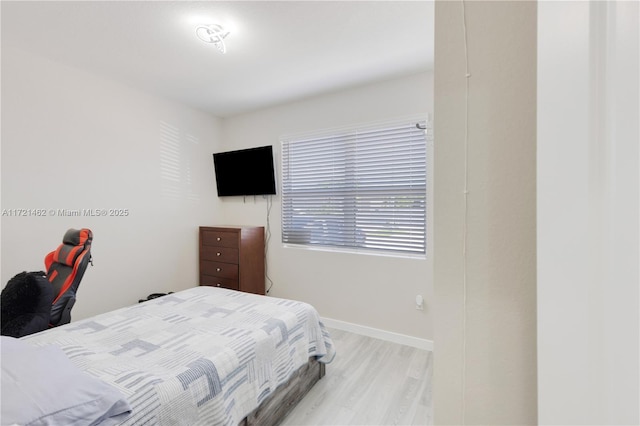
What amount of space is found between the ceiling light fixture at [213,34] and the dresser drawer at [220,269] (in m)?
2.17

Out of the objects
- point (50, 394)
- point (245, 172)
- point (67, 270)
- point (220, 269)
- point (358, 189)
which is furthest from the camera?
point (245, 172)

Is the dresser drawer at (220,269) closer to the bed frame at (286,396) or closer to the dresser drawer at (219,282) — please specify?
the dresser drawer at (219,282)

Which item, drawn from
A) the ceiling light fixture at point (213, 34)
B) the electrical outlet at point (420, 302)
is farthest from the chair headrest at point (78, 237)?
the electrical outlet at point (420, 302)

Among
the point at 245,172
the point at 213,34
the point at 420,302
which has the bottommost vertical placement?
the point at 420,302

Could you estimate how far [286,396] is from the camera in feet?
5.75

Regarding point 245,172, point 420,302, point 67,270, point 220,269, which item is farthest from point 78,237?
point 420,302

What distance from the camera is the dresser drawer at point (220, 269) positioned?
321 cm

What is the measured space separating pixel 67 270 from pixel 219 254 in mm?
1496

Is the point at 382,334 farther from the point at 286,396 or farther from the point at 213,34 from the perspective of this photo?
the point at 213,34

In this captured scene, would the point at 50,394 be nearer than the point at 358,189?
Yes

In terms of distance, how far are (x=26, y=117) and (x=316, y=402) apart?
10.0ft

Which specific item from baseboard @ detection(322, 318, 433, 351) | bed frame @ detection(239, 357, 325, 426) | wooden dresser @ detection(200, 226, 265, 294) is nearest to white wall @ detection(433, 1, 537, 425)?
bed frame @ detection(239, 357, 325, 426)
